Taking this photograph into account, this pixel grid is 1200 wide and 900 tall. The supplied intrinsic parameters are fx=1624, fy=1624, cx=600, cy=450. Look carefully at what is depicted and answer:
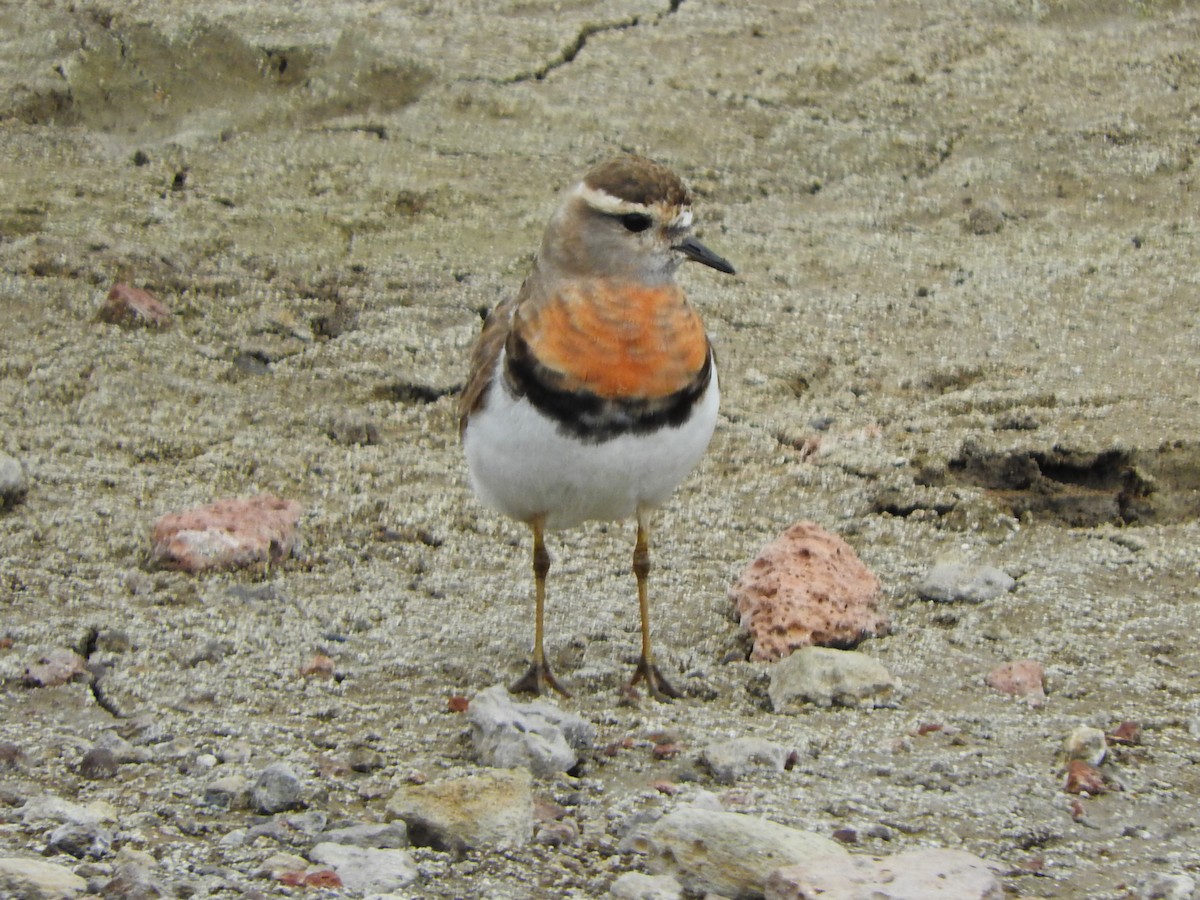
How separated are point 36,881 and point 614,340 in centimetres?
168

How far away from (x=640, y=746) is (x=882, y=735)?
502 mm

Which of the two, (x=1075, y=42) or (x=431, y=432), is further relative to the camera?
(x=1075, y=42)

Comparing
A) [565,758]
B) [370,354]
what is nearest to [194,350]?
[370,354]

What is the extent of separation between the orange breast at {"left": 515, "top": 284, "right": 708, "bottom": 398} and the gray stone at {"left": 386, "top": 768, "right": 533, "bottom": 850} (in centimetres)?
99

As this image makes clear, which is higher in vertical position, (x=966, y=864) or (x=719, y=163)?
(x=719, y=163)

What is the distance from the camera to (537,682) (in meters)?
3.75

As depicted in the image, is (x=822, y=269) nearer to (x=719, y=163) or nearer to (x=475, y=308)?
(x=719, y=163)

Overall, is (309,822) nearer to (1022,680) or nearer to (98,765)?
(98,765)

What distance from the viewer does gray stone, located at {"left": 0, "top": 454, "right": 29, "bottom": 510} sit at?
14.0ft

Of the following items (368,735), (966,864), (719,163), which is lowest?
(368,735)

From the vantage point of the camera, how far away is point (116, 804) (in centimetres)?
285

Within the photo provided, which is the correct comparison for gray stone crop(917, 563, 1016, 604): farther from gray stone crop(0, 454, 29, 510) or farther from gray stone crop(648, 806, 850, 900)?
gray stone crop(0, 454, 29, 510)

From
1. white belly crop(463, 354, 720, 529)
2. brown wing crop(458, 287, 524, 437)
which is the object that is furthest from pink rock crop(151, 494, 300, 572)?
white belly crop(463, 354, 720, 529)

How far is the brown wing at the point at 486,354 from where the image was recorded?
374cm
